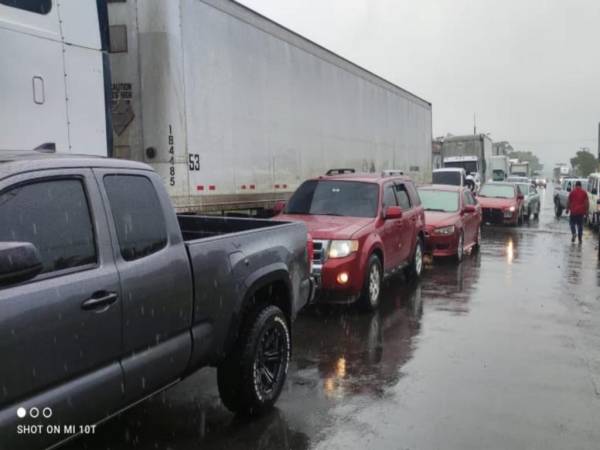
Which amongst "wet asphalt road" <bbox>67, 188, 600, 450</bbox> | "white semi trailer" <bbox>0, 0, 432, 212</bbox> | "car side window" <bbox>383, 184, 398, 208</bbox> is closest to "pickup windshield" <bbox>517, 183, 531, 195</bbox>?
"white semi trailer" <bbox>0, 0, 432, 212</bbox>

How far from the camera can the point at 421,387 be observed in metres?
5.42

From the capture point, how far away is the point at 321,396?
5.19 metres

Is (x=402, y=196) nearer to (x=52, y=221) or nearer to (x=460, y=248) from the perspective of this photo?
(x=460, y=248)

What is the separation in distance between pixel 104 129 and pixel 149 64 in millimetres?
1620

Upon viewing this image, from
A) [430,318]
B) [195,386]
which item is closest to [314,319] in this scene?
[430,318]

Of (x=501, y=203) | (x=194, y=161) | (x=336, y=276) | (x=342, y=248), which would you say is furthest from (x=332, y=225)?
(x=501, y=203)

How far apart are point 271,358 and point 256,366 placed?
0.28 meters

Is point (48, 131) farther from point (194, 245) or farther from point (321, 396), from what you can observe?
point (321, 396)

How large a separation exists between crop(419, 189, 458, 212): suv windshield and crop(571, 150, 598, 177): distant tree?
115184mm

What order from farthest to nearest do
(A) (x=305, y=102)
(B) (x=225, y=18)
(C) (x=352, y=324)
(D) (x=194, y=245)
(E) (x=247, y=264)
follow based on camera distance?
(A) (x=305, y=102) → (B) (x=225, y=18) → (C) (x=352, y=324) → (E) (x=247, y=264) → (D) (x=194, y=245)

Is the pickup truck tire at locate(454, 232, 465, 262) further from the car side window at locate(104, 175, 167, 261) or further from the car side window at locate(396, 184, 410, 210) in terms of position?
the car side window at locate(104, 175, 167, 261)

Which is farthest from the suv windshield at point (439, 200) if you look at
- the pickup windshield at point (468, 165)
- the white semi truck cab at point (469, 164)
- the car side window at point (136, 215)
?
the pickup windshield at point (468, 165)

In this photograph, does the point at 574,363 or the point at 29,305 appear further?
the point at 574,363

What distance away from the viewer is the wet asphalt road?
14.3 ft
